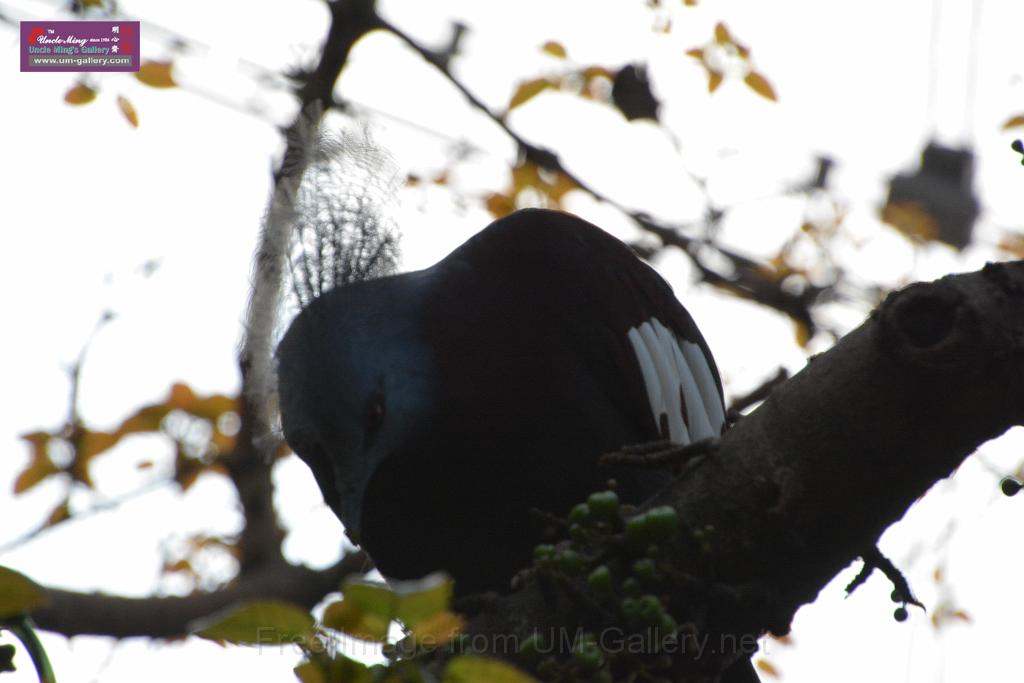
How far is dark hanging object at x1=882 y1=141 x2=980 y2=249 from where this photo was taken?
19.6 ft

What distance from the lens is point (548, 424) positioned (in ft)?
8.18

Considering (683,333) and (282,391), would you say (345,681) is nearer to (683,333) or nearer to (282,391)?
(282,391)

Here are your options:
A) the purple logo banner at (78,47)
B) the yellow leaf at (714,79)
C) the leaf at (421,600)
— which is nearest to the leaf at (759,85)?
the yellow leaf at (714,79)

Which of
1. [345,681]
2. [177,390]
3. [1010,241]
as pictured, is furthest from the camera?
[1010,241]

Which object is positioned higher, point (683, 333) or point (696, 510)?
point (683, 333)

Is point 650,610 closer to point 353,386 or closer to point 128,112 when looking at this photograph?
point 353,386

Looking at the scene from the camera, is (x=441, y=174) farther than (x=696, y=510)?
Yes

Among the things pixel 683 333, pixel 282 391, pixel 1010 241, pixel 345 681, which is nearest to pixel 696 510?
pixel 345 681

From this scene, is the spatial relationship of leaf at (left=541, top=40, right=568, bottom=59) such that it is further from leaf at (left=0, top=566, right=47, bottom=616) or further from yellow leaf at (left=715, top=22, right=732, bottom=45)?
leaf at (left=0, top=566, right=47, bottom=616)

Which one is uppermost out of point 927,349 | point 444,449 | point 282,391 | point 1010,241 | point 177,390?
point 1010,241

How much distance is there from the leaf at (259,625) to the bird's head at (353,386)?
134cm

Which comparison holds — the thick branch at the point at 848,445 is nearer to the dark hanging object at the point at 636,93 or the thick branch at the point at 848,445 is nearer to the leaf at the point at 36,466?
the leaf at the point at 36,466

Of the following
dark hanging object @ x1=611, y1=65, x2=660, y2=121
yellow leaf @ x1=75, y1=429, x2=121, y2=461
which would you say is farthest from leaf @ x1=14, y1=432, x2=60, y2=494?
dark hanging object @ x1=611, y1=65, x2=660, y2=121

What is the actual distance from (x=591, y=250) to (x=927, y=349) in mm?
1540
